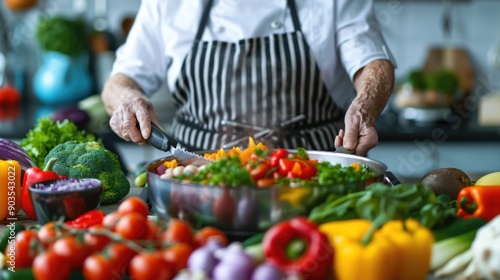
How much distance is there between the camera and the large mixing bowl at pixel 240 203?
1248 millimetres

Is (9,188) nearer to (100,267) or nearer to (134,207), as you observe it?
(134,207)

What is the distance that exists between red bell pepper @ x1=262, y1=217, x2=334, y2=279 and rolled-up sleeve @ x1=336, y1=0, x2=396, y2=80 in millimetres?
1137

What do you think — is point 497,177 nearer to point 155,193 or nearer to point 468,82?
point 155,193

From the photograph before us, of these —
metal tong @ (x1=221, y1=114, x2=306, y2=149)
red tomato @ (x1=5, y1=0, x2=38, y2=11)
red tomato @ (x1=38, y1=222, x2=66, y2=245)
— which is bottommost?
metal tong @ (x1=221, y1=114, x2=306, y2=149)

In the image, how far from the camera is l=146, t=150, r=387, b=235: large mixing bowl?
1.25 meters

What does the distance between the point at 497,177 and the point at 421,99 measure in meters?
1.92

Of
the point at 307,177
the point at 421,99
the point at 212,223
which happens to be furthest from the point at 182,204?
the point at 421,99

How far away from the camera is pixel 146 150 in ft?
11.3

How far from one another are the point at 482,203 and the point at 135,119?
2.79ft

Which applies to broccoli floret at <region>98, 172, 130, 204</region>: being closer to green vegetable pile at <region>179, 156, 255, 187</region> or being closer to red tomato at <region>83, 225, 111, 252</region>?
green vegetable pile at <region>179, 156, 255, 187</region>

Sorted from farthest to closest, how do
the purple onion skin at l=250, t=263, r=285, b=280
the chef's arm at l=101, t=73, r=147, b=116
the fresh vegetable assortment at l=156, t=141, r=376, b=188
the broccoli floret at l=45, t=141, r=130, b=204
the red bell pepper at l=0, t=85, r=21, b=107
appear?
1. the red bell pepper at l=0, t=85, r=21, b=107
2. the chef's arm at l=101, t=73, r=147, b=116
3. the broccoli floret at l=45, t=141, r=130, b=204
4. the fresh vegetable assortment at l=156, t=141, r=376, b=188
5. the purple onion skin at l=250, t=263, r=285, b=280

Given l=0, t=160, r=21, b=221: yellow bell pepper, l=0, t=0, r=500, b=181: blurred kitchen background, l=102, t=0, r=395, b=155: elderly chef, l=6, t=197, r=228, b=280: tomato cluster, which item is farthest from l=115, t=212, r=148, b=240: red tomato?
l=0, t=0, r=500, b=181: blurred kitchen background

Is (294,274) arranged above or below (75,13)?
above

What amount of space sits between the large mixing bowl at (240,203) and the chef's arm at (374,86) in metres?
0.59
